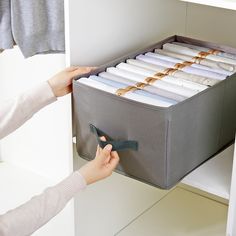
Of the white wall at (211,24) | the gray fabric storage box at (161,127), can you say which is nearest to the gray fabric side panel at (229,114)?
the gray fabric storage box at (161,127)

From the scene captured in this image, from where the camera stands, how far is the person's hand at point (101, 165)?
123 centimetres

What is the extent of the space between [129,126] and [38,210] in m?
0.25

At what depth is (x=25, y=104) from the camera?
4.64 ft

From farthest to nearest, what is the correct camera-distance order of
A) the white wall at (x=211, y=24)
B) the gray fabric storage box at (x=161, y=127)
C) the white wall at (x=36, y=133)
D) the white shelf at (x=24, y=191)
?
the white wall at (x=36, y=133) < the white shelf at (x=24, y=191) < the white wall at (x=211, y=24) < the gray fabric storage box at (x=161, y=127)

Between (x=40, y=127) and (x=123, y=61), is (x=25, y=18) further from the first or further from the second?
(x=40, y=127)

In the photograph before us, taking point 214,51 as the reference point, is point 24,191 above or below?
below

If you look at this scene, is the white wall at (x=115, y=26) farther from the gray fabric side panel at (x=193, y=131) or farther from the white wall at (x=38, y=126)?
the white wall at (x=38, y=126)

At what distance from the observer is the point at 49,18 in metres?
1.54

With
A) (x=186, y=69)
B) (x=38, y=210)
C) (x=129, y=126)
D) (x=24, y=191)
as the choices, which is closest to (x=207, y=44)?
(x=186, y=69)

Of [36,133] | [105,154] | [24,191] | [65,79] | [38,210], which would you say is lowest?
[24,191]

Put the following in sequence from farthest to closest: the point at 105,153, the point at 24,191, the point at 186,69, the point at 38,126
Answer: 1. the point at 38,126
2. the point at 24,191
3. the point at 186,69
4. the point at 105,153

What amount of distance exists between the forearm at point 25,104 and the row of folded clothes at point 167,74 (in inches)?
6.1

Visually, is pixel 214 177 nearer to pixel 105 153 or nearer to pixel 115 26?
pixel 105 153

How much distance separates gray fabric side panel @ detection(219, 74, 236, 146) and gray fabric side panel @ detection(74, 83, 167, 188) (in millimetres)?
182
